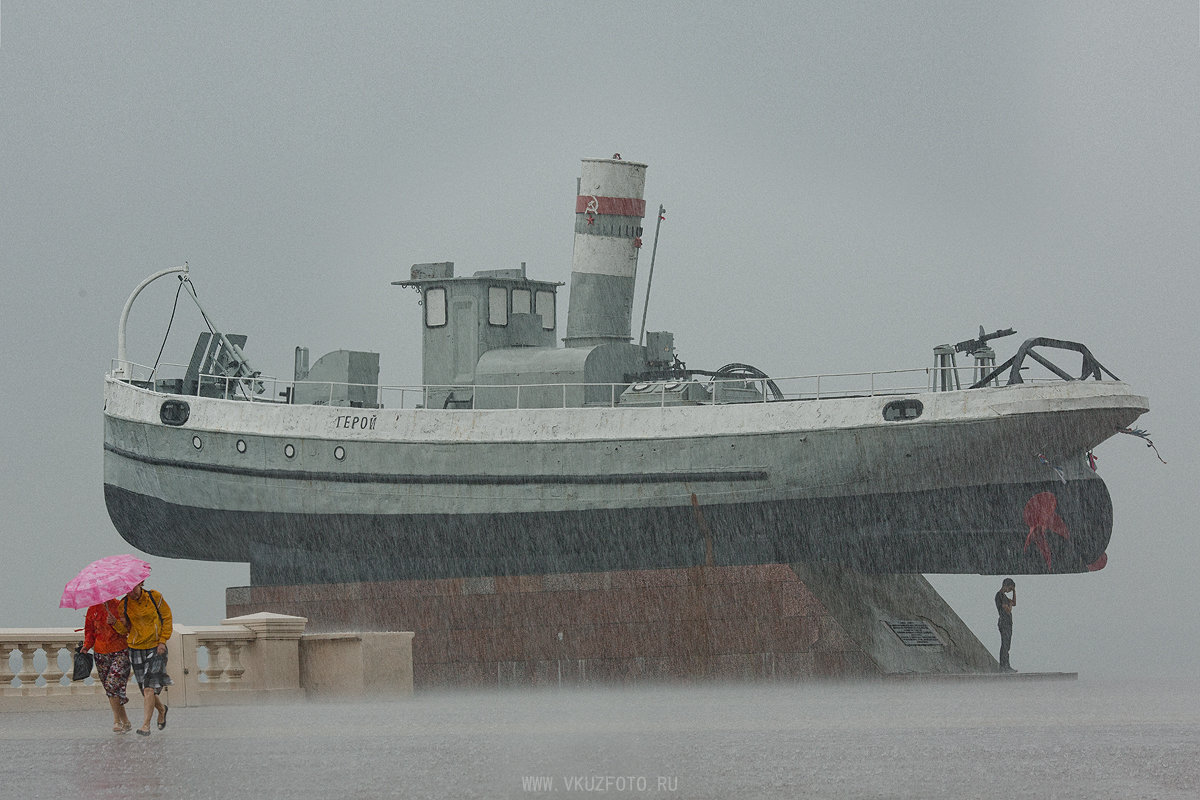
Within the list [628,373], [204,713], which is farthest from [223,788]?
[628,373]

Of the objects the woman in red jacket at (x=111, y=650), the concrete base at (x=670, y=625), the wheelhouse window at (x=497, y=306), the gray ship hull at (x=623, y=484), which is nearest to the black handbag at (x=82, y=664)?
the woman in red jacket at (x=111, y=650)

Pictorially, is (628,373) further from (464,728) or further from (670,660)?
(464,728)

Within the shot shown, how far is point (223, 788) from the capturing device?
1004 centimetres

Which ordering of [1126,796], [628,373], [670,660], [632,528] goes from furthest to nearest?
[628,373] < [632,528] < [670,660] < [1126,796]

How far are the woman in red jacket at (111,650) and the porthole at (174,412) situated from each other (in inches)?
651

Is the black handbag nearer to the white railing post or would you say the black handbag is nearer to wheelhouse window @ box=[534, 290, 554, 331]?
the white railing post

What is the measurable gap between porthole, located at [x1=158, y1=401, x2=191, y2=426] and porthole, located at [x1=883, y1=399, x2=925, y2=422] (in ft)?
42.7

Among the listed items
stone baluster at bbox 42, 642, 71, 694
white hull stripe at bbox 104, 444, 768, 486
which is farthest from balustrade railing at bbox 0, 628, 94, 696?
white hull stripe at bbox 104, 444, 768, 486

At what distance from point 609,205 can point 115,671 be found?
18434mm

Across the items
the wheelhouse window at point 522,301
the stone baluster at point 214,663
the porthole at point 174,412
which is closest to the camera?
the stone baluster at point 214,663

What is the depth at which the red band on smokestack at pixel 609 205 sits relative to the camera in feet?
103

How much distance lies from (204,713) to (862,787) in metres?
10.1

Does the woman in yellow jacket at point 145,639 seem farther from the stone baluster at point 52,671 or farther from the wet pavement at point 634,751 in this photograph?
the stone baluster at point 52,671

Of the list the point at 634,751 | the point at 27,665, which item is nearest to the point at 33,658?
the point at 27,665
